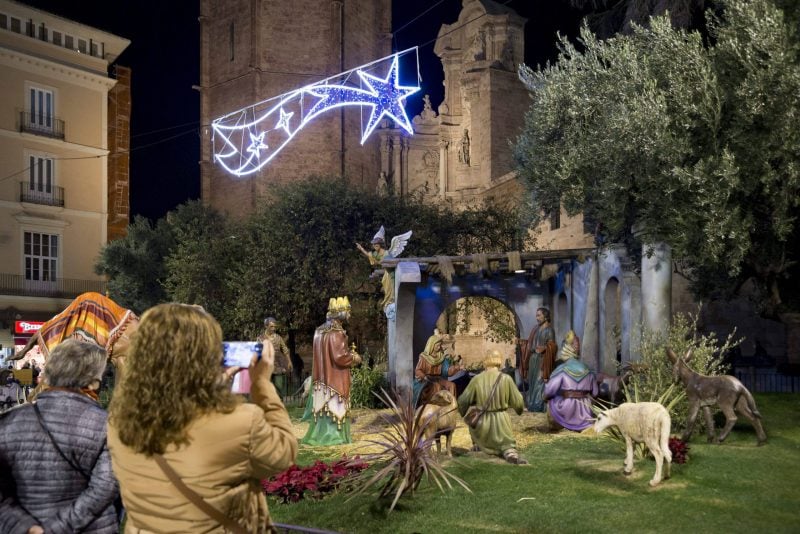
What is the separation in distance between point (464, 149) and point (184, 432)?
41.6 metres

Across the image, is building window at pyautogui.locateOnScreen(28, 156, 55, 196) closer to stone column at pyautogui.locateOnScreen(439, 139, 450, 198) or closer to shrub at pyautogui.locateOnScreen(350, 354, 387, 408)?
stone column at pyautogui.locateOnScreen(439, 139, 450, 198)

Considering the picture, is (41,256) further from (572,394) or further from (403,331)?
(572,394)

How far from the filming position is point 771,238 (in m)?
14.2

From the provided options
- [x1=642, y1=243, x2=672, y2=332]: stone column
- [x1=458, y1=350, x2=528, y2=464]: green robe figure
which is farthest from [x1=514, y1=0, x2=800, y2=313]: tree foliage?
[x1=458, y1=350, x2=528, y2=464]: green robe figure

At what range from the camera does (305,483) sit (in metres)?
9.72

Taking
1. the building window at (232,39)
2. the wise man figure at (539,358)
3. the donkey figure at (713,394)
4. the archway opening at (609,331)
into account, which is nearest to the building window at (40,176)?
the building window at (232,39)

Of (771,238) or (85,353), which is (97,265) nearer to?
(771,238)

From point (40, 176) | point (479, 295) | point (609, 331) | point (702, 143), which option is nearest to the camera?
point (702, 143)

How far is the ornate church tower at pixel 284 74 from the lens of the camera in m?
40.9

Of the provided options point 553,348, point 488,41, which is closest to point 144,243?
point 488,41

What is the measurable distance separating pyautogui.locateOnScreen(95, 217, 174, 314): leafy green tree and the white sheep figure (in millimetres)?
29741

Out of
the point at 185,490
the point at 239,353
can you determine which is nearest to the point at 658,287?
the point at 239,353

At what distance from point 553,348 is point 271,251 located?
13568mm

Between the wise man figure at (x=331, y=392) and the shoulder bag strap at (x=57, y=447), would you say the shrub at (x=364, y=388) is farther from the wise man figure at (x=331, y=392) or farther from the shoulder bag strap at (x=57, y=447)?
the shoulder bag strap at (x=57, y=447)
